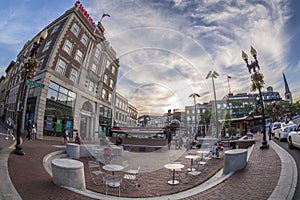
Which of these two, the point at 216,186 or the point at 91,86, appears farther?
the point at 216,186

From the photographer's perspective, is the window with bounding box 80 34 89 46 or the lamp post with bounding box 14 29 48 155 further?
the lamp post with bounding box 14 29 48 155

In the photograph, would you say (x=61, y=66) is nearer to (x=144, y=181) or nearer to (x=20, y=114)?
(x=20, y=114)

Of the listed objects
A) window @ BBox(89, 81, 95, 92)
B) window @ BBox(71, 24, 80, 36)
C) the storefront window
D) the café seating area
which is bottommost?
the café seating area

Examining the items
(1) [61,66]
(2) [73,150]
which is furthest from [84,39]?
(2) [73,150]

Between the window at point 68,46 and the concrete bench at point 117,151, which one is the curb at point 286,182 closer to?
the window at point 68,46

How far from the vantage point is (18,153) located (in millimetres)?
9227

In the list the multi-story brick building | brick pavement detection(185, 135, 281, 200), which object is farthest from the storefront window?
brick pavement detection(185, 135, 281, 200)

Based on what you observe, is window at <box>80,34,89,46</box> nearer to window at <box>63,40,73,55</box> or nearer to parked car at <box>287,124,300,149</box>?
window at <box>63,40,73,55</box>

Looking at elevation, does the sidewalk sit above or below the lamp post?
below

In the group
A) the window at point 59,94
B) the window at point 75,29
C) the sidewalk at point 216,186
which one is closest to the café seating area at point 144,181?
the sidewalk at point 216,186

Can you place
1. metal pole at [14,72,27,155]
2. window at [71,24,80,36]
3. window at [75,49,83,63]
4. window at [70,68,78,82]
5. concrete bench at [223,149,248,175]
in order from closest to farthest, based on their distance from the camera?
window at [70,68,78,82] → window at [75,49,83,63] → window at [71,24,80,36] → concrete bench at [223,149,248,175] → metal pole at [14,72,27,155]

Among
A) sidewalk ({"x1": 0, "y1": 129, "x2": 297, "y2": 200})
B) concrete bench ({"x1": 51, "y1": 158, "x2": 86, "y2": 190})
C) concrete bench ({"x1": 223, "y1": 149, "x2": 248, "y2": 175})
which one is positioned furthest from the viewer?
concrete bench ({"x1": 223, "y1": 149, "x2": 248, "y2": 175})

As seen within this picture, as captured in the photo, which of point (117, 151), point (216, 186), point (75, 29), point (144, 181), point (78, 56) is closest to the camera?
point (78, 56)

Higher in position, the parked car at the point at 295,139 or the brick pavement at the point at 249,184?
the parked car at the point at 295,139
